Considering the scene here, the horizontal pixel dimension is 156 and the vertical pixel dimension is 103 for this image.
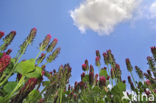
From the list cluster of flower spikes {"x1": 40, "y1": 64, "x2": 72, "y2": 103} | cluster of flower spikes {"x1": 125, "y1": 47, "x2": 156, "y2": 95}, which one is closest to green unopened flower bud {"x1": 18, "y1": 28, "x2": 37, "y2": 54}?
cluster of flower spikes {"x1": 40, "y1": 64, "x2": 72, "y2": 103}

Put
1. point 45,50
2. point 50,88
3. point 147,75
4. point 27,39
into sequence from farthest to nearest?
1. point 147,75
2. point 45,50
3. point 27,39
4. point 50,88

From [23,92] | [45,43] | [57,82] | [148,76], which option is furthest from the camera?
[148,76]

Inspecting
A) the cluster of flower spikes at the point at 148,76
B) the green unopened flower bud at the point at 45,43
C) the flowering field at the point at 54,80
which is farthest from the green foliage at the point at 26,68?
the cluster of flower spikes at the point at 148,76

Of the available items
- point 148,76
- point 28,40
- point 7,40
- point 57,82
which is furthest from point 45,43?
point 148,76

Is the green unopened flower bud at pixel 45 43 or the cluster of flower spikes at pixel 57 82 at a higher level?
the green unopened flower bud at pixel 45 43

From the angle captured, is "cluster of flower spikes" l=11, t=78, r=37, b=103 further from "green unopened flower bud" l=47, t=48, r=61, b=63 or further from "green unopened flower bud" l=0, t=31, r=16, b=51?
"green unopened flower bud" l=0, t=31, r=16, b=51

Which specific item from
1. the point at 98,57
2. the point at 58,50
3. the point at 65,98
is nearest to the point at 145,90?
the point at 98,57

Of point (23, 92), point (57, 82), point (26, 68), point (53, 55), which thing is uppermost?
point (53, 55)

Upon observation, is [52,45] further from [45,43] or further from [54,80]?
[54,80]

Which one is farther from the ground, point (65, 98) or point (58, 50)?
point (58, 50)

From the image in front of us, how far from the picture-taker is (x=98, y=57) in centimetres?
397

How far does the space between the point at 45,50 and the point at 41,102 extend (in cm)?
137

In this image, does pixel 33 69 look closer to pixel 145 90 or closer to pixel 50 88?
pixel 50 88

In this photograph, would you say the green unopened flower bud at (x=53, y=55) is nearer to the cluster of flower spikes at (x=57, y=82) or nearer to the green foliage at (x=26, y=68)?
the cluster of flower spikes at (x=57, y=82)
